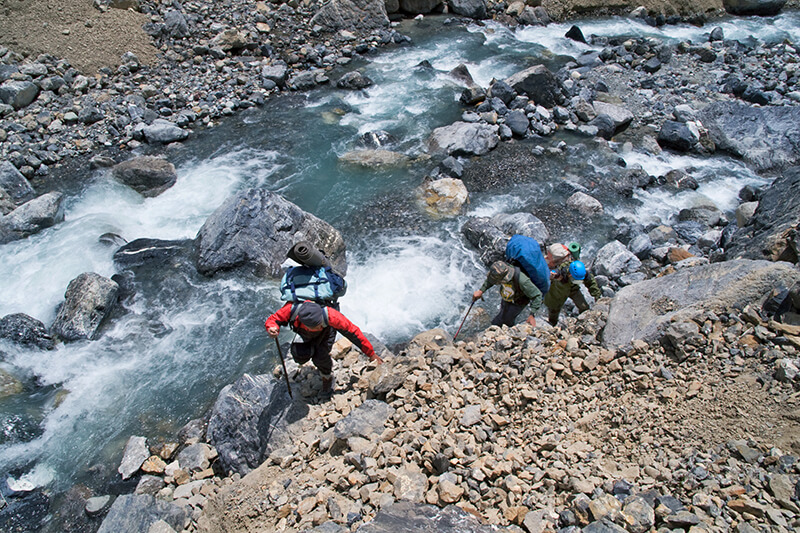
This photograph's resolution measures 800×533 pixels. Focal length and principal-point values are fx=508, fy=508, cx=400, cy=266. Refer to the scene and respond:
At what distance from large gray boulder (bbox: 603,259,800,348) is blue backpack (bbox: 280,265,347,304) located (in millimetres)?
3105

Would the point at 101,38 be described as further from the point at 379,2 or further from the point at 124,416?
the point at 124,416

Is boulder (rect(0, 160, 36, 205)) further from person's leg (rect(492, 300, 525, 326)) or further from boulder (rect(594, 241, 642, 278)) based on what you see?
boulder (rect(594, 241, 642, 278))

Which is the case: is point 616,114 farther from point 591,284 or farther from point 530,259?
point 530,259

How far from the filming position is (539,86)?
46.6 feet

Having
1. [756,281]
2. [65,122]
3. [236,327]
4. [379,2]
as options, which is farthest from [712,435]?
[379,2]

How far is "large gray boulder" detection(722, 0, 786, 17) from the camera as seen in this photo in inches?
829

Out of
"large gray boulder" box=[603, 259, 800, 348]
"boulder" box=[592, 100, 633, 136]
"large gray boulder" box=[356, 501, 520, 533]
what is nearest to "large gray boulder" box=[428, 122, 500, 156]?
"boulder" box=[592, 100, 633, 136]

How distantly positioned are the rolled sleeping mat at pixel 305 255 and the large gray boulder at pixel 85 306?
5.29 metres

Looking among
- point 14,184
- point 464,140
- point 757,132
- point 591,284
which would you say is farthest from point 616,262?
point 14,184

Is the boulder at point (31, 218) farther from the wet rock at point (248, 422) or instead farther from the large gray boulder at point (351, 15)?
the large gray boulder at point (351, 15)

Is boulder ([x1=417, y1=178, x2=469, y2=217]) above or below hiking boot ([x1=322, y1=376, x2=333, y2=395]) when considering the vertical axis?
below

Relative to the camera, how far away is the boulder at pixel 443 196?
11000mm

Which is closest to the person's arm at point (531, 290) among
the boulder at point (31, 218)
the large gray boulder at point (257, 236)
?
the large gray boulder at point (257, 236)

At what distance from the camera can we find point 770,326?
4805mm
